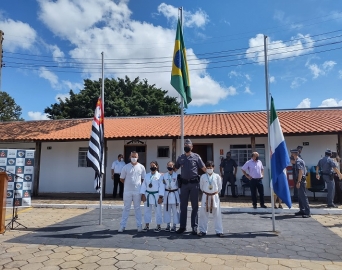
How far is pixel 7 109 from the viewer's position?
4069 centimetres

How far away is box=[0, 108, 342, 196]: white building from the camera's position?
445 inches

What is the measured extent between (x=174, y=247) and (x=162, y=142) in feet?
27.4

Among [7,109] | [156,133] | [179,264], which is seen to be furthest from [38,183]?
[7,109]

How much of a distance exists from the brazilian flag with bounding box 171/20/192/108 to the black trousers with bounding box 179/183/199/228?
7.76 ft

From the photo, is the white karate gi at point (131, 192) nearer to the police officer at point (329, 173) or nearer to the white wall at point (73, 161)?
the police officer at point (329, 173)

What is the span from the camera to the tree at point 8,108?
39.6 m

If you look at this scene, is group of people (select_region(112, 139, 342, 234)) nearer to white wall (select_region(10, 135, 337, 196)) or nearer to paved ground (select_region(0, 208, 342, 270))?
paved ground (select_region(0, 208, 342, 270))

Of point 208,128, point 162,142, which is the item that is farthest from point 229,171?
point 162,142

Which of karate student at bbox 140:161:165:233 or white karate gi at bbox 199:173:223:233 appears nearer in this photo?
Result: white karate gi at bbox 199:173:223:233

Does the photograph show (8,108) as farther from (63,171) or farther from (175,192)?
(175,192)

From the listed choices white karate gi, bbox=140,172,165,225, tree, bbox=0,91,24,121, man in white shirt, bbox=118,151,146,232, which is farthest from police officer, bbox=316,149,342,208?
tree, bbox=0,91,24,121

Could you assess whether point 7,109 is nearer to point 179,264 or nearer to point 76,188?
point 76,188

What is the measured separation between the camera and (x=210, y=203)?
5.58 m

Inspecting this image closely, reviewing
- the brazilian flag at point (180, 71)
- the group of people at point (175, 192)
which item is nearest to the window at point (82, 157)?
the group of people at point (175, 192)
